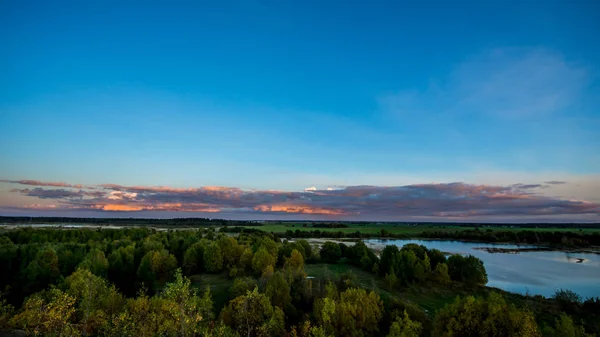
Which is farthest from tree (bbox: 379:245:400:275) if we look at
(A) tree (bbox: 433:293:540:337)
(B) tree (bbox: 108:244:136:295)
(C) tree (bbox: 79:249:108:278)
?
(C) tree (bbox: 79:249:108:278)

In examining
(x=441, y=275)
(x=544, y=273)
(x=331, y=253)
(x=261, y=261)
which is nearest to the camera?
(x=441, y=275)

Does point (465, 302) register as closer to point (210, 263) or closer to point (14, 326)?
point (14, 326)

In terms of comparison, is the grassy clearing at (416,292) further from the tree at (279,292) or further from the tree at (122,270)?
the tree at (122,270)

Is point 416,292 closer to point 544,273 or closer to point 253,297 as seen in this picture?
point 544,273

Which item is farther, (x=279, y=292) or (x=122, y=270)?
(x=122, y=270)

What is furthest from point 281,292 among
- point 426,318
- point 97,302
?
point 97,302

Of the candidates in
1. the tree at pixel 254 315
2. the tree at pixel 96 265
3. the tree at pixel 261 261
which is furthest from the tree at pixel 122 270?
the tree at pixel 254 315

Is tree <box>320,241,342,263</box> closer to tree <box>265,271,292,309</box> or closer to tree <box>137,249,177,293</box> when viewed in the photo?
tree <box>137,249,177,293</box>

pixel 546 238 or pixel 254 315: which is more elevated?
pixel 254 315

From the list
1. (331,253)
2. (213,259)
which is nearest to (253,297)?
(213,259)
